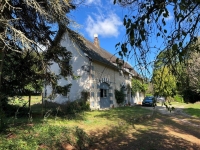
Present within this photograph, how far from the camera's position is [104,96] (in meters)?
21.9

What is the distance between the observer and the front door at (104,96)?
2127 cm

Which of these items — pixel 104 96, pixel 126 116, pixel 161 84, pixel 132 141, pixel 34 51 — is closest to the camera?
pixel 161 84

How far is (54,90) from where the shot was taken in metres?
12.1

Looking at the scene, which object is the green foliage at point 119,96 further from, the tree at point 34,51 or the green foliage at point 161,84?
the green foliage at point 161,84

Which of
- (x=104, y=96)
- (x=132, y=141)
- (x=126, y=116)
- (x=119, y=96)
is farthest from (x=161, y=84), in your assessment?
(x=119, y=96)

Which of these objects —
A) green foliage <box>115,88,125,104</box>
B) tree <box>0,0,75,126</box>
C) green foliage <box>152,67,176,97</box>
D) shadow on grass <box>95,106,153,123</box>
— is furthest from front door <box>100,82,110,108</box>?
green foliage <box>152,67,176,97</box>

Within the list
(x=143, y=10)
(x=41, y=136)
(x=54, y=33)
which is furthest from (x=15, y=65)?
(x=143, y=10)

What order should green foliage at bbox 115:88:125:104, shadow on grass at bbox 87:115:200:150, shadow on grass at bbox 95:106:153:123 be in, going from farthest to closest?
green foliage at bbox 115:88:125:104
shadow on grass at bbox 95:106:153:123
shadow on grass at bbox 87:115:200:150

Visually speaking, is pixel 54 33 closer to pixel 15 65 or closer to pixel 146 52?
pixel 15 65

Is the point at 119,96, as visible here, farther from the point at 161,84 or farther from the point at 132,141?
the point at 161,84

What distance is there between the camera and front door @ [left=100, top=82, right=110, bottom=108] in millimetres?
21266

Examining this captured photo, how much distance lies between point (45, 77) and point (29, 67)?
95cm

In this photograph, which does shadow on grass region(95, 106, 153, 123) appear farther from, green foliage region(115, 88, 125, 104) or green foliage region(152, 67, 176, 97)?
green foliage region(152, 67, 176, 97)

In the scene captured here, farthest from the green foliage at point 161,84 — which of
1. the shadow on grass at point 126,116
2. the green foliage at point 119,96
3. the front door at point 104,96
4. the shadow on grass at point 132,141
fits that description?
the green foliage at point 119,96
